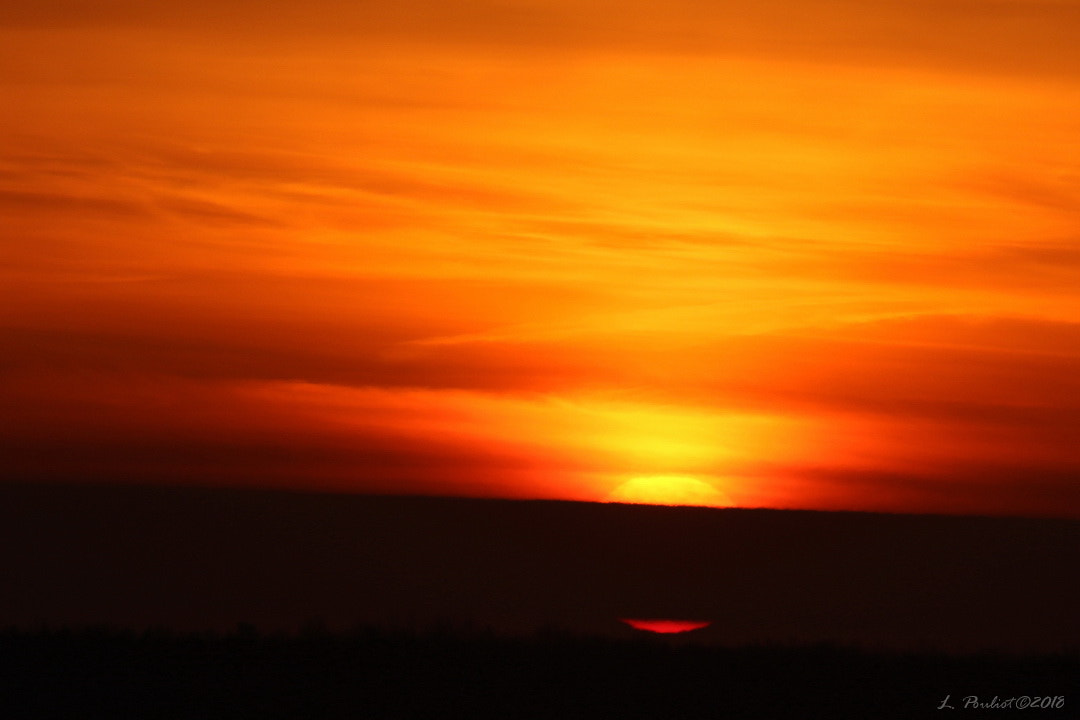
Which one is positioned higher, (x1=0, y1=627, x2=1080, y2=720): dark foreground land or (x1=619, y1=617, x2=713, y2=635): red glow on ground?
(x1=619, y1=617, x2=713, y2=635): red glow on ground

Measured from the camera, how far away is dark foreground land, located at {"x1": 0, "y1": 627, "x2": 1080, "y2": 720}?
49.1 feet

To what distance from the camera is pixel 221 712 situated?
14.5 metres

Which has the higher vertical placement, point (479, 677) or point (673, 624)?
point (673, 624)

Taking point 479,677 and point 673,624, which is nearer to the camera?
point 479,677

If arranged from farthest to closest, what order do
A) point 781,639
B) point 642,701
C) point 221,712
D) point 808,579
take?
point 808,579
point 781,639
point 642,701
point 221,712

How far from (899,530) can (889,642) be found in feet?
67.6

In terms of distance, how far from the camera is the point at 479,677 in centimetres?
1627

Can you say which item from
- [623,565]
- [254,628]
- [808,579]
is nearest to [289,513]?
[623,565]

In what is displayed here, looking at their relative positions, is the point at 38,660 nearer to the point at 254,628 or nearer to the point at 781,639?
the point at 254,628

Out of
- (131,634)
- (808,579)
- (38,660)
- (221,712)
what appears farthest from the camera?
(808,579)

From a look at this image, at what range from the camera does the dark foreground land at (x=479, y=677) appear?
49.1 feet

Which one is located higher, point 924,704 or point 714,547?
point 714,547

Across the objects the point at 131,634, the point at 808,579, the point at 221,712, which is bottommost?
the point at 221,712

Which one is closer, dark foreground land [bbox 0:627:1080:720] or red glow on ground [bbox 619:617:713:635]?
dark foreground land [bbox 0:627:1080:720]
